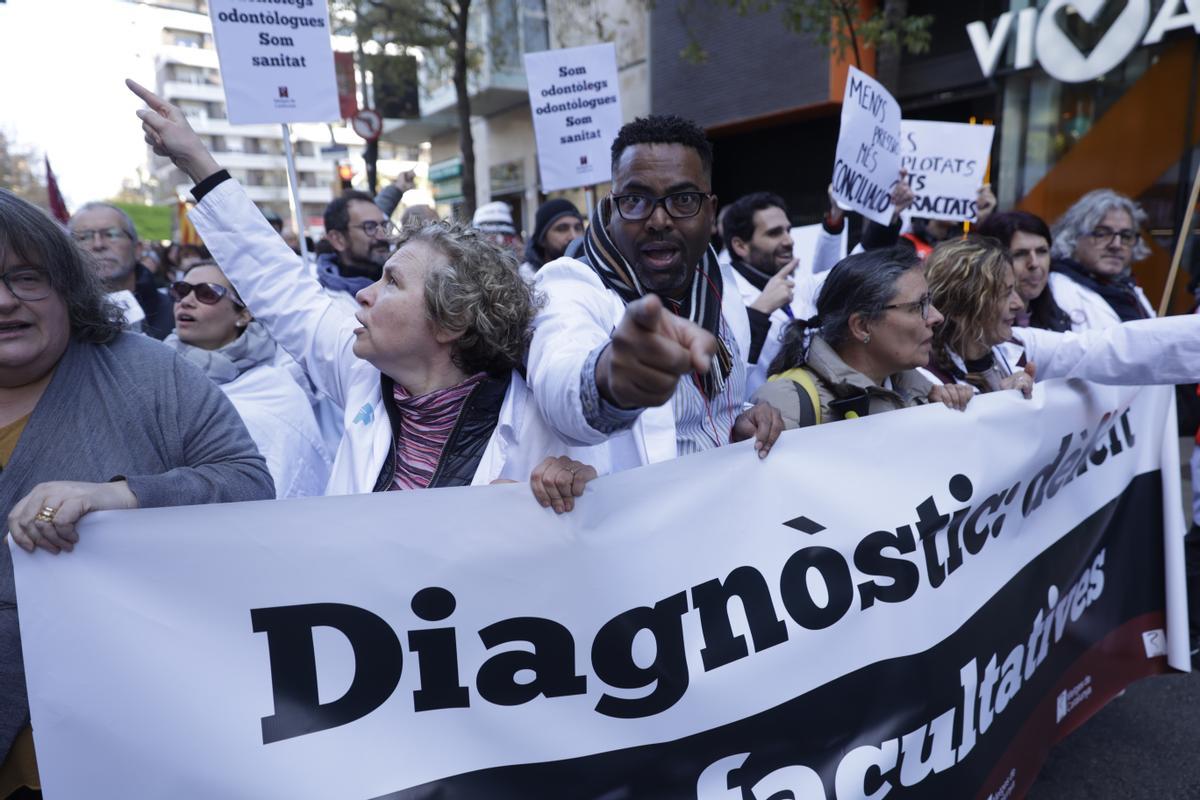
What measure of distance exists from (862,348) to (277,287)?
168cm

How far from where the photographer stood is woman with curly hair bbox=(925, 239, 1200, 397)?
8.02 feet

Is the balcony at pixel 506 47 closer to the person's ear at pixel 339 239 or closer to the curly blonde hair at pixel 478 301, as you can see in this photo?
the person's ear at pixel 339 239

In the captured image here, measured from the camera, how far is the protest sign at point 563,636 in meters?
1.39

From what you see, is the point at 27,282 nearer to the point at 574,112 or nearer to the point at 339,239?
the point at 339,239

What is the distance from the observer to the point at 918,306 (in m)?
2.29

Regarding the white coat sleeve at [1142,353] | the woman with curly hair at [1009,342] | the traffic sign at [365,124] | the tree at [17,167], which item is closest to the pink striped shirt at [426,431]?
the woman with curly hair at [1009,342]

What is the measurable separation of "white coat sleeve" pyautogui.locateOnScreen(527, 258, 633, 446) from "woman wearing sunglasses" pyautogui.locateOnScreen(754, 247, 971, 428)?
2.18ft

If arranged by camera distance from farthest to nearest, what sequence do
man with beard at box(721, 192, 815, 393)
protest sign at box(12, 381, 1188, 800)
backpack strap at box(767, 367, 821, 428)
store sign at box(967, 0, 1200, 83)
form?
store sign at box(967, 0, 1200, 83), man with beard at box(721, 192, 815, 393), backpack strap at box(767, 367, 821, 428), protest sign at box(12, 381, 1188, 800)

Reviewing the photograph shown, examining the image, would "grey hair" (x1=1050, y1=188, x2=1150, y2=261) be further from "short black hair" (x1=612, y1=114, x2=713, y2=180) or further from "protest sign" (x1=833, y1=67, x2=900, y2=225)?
"short black hair" (x1=612, y1=114, x2=713, y2=180)

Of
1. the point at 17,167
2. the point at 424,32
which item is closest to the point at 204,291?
the point at 424,32

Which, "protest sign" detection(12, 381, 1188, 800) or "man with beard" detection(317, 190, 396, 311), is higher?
"man with beard" detection(317, 190, 396, 311)

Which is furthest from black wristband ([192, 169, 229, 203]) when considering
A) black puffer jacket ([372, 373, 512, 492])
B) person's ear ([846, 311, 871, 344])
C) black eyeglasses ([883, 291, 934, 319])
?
black eyeglasses ([883, 291, 934, 319])

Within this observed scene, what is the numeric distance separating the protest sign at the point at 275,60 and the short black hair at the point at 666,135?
2418 mm

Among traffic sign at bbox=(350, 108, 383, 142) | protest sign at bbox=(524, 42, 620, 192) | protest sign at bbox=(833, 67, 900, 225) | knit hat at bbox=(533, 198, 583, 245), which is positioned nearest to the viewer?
protest sign at bbox=(833, 67, 900, 225)
